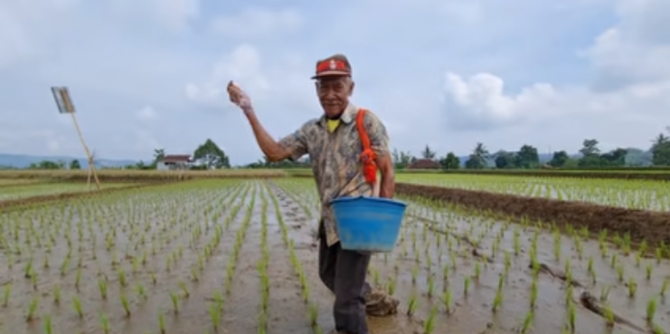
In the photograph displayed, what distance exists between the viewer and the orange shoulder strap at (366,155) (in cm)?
224

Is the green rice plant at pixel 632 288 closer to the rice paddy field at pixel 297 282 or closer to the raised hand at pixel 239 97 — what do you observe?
the rice paddy field at pixel 297 282

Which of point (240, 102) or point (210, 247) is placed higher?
point (240, 102)

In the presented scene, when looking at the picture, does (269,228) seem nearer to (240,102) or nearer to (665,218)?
(240,102)

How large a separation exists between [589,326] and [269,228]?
490 centimetres

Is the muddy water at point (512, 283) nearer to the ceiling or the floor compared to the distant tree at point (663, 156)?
nearer to the floor

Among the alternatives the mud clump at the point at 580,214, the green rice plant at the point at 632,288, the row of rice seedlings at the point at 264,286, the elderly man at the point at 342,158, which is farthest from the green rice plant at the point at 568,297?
the mud clump at the point at 580,214

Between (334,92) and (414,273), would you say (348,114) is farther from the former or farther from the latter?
(414,273)

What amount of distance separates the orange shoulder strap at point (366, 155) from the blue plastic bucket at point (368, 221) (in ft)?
0.96

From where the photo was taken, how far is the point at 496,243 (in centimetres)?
544

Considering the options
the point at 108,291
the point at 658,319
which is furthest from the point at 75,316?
the point at 658,319

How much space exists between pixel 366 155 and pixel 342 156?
0.49 ft

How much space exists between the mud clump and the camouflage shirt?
479cm

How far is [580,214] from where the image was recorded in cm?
680

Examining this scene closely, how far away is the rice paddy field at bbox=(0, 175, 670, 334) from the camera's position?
2.77 metres
